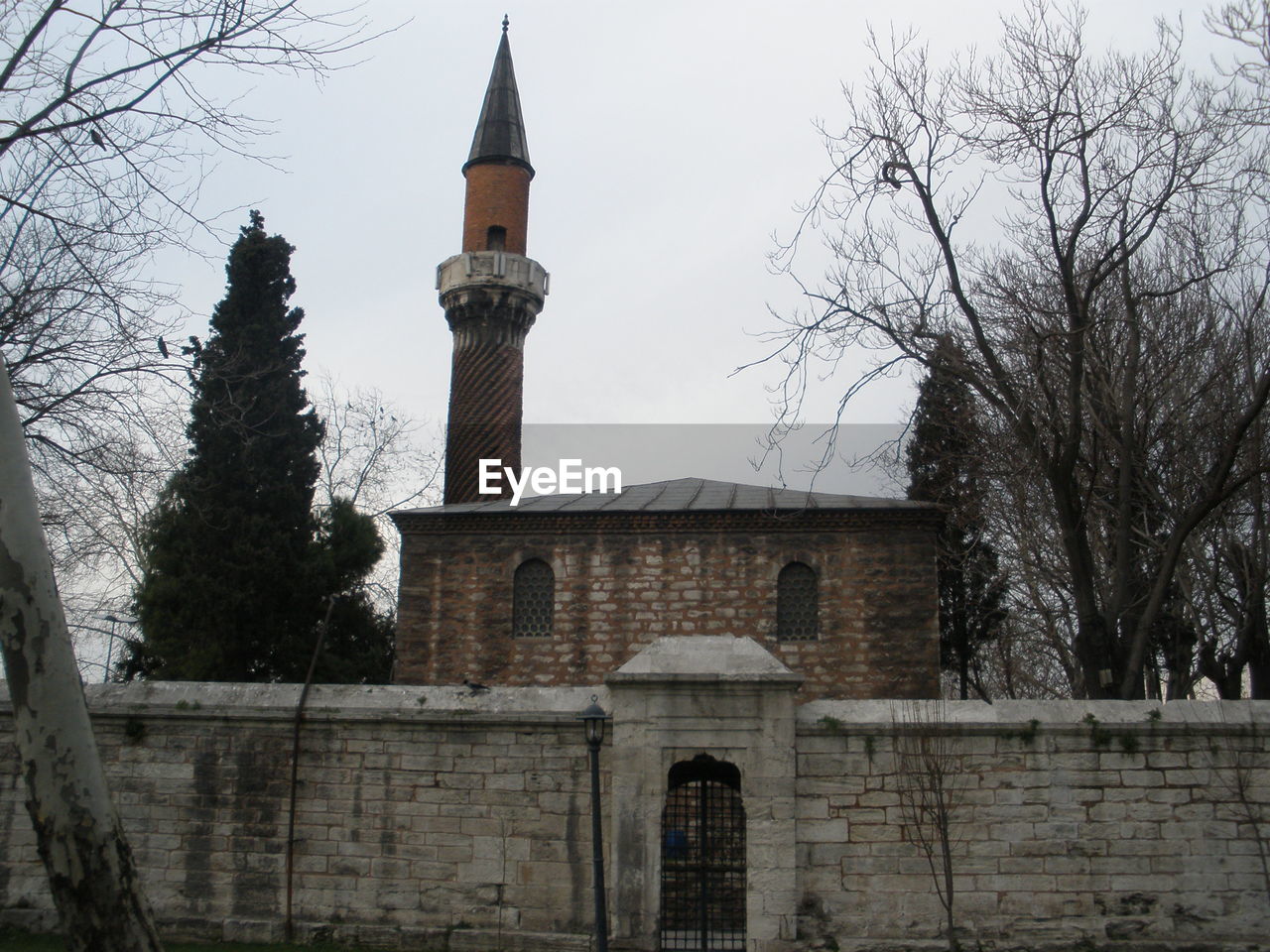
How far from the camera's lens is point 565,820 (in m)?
9.21

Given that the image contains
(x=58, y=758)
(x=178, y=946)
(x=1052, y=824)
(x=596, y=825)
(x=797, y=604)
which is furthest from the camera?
(x=797, y=604)

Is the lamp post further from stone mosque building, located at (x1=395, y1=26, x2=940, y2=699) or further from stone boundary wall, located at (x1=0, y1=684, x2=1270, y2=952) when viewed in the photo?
stone mosque building, located at (x1=395, y1=26, x2=940, y2=699)

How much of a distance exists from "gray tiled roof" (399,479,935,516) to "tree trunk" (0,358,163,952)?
13116mm

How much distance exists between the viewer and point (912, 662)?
16812 mm

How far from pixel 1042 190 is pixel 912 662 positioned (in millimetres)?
7251

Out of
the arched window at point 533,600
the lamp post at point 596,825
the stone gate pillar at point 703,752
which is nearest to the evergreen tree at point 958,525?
the arched window at point 533,600

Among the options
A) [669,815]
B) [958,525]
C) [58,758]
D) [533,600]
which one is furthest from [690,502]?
[58,758]

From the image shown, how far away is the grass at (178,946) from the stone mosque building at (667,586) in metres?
8.48

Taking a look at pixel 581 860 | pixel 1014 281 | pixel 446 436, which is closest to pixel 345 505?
pixel 446 436

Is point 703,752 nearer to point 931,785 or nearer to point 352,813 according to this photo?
point 931,785

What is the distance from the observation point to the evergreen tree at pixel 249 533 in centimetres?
1828

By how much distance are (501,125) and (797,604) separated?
1371 centimetres

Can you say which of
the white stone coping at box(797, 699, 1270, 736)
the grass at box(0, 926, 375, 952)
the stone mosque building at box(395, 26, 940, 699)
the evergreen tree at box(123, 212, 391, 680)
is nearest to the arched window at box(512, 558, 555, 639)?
the stone mosque building at box(395, 26, 940, 699)

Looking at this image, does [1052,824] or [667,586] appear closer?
[1052,824]
